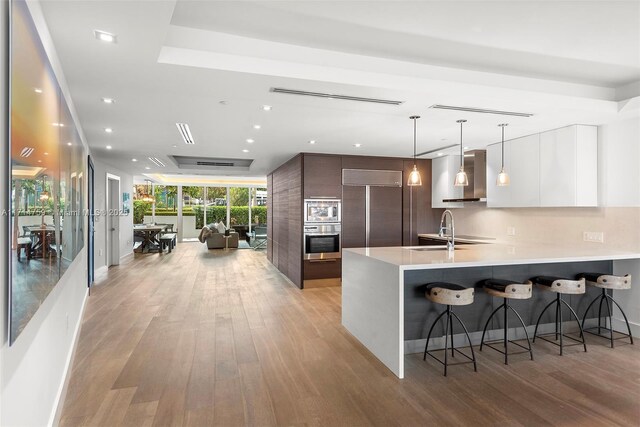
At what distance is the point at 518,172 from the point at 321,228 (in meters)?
3.09

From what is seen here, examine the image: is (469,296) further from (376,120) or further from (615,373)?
(376,120)

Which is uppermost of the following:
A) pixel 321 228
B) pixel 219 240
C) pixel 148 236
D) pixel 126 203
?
pixel 126 203

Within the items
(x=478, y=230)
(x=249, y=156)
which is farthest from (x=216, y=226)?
(x=478, y=230)

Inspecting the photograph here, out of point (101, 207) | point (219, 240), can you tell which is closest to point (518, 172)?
point (101, 207)

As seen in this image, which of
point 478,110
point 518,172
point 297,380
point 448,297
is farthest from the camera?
point 518,172

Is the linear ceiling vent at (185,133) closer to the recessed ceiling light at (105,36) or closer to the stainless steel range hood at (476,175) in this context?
the recessed ceiling light at (105,36)

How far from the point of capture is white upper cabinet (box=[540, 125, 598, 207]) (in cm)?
414

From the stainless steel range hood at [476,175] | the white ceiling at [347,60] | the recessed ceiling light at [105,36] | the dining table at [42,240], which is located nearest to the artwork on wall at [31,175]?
the dining table at [42,240]

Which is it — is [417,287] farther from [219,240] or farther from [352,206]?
[219,240]

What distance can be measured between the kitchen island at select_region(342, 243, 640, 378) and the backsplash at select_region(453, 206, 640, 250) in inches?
10.8

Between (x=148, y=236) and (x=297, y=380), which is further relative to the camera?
(x=148, y=236)

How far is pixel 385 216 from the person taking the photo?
21.4ft

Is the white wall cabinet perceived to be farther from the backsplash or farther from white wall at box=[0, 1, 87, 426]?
white wall at box=[0, 1, 87, 426]

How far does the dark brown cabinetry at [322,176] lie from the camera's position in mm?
6094
